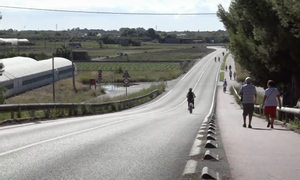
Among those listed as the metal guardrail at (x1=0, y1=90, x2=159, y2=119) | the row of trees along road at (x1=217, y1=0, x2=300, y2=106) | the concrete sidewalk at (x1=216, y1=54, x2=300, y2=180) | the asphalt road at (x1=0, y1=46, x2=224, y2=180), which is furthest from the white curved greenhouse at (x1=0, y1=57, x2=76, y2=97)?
the concrete sidewalk at (x1=216, y1=54, x2=300, y2=180)

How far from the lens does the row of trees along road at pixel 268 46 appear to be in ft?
72.7

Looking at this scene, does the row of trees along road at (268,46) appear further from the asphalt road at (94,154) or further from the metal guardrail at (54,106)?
the metal guardrail at (54,106)

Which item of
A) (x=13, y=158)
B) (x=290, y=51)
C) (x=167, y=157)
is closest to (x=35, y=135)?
(x=13, y=158)

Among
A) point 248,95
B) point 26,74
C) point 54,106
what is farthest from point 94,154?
point 26,74

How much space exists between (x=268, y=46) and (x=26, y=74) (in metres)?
53.6

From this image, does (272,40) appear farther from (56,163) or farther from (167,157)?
(56,163)

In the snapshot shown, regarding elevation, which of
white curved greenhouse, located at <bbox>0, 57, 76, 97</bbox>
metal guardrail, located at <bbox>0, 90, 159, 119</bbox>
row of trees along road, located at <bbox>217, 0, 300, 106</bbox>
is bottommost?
white curved greenhouse, located at <bbox>0, 57, 76, 97</bbox>

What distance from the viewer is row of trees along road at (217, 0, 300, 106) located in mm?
22156

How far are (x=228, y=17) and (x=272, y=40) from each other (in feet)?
29.4

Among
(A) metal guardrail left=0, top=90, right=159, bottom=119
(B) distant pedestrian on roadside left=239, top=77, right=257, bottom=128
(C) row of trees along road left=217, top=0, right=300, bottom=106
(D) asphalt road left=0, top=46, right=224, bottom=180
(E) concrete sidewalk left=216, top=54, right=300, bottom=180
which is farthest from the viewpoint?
(C) row of trees along road left=217, top=0, right=300, bottom=106

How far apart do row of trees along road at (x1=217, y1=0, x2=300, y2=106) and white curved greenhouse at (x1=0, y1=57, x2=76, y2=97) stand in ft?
128

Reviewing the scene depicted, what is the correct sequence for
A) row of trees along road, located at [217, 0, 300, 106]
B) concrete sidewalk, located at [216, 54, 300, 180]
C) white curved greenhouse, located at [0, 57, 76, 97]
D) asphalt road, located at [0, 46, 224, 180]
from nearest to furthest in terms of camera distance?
concrete sidewalk, located at [216, 54, 300, 180]
asphalt road, located at [0, 46, 224, 180]
row of trees along road, located at [217, 0, 300, 106]
white curved greenhouse, located at [0, 57, 76, 97]

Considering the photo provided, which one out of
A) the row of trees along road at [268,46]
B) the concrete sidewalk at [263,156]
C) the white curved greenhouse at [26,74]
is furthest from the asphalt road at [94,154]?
the white curved greenhouse at [26,74]

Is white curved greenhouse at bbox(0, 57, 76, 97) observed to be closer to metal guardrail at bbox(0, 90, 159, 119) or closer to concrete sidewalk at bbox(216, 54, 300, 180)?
metal guardrail at bbox(0, 90, 159, 119)
